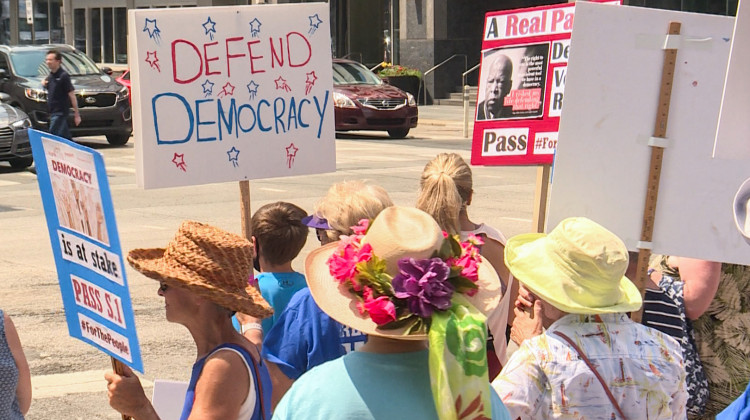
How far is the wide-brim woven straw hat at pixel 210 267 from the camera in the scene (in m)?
3.15

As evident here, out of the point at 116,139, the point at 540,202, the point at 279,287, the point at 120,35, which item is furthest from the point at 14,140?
the point at 120,35

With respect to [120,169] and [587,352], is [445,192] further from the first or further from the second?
[120,169]

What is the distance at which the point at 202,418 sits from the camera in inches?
118

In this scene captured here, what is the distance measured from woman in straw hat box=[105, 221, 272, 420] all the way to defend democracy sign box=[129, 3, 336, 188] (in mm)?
1976

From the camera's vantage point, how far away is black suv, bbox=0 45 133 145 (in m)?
20.3

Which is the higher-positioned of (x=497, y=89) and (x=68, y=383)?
(x=497, y=89)

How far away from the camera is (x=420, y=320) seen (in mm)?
2488

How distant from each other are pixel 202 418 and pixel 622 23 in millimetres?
1945

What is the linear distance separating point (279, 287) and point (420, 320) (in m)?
1.88

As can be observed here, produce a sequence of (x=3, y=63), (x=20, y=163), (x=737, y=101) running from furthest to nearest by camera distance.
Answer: (x=3, y=63) → (x=20, y=163) → (x=737, y=101)

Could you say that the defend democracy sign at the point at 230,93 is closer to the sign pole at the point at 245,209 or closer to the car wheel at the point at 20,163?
the sign pole at the point at 245,209

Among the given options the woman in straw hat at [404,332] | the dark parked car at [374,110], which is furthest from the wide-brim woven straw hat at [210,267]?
the dark parked car at [374,110]

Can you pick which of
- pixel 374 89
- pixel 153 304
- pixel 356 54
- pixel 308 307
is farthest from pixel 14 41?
pixel 308 307

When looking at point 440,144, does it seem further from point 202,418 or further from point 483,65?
point 202,418
